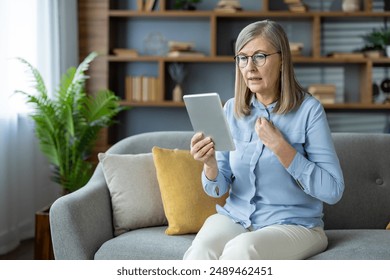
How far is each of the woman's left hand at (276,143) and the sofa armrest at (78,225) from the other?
31.6 inches

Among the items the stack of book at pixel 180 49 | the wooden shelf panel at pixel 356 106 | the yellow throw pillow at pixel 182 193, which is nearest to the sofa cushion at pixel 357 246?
the yellow throw pillow at pixel 182 193

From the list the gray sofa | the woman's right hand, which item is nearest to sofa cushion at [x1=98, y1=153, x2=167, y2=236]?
the gray sofa

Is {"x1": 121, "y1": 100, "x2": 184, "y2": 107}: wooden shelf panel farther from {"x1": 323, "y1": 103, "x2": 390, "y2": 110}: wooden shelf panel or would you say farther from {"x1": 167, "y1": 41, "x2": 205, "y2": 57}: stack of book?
{"x1": 323, "y1": 103, "x2": 390, "y2": 110}: wooden shelf panel

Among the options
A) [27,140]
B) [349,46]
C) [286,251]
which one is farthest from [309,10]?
[286,251]

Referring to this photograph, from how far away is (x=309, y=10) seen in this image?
5.11 metres

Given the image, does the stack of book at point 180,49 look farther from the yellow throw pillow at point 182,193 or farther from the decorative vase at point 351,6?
the yellow throw pillow at point 182,193

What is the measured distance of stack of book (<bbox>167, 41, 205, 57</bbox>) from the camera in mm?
5008

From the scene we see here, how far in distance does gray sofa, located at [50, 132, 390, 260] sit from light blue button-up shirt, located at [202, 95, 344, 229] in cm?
21

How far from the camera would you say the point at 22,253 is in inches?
157

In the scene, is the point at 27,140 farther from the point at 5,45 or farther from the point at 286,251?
the point at 286,251

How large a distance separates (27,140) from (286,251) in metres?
2.75

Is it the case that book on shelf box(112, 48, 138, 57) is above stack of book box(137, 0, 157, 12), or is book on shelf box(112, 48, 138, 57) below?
below
